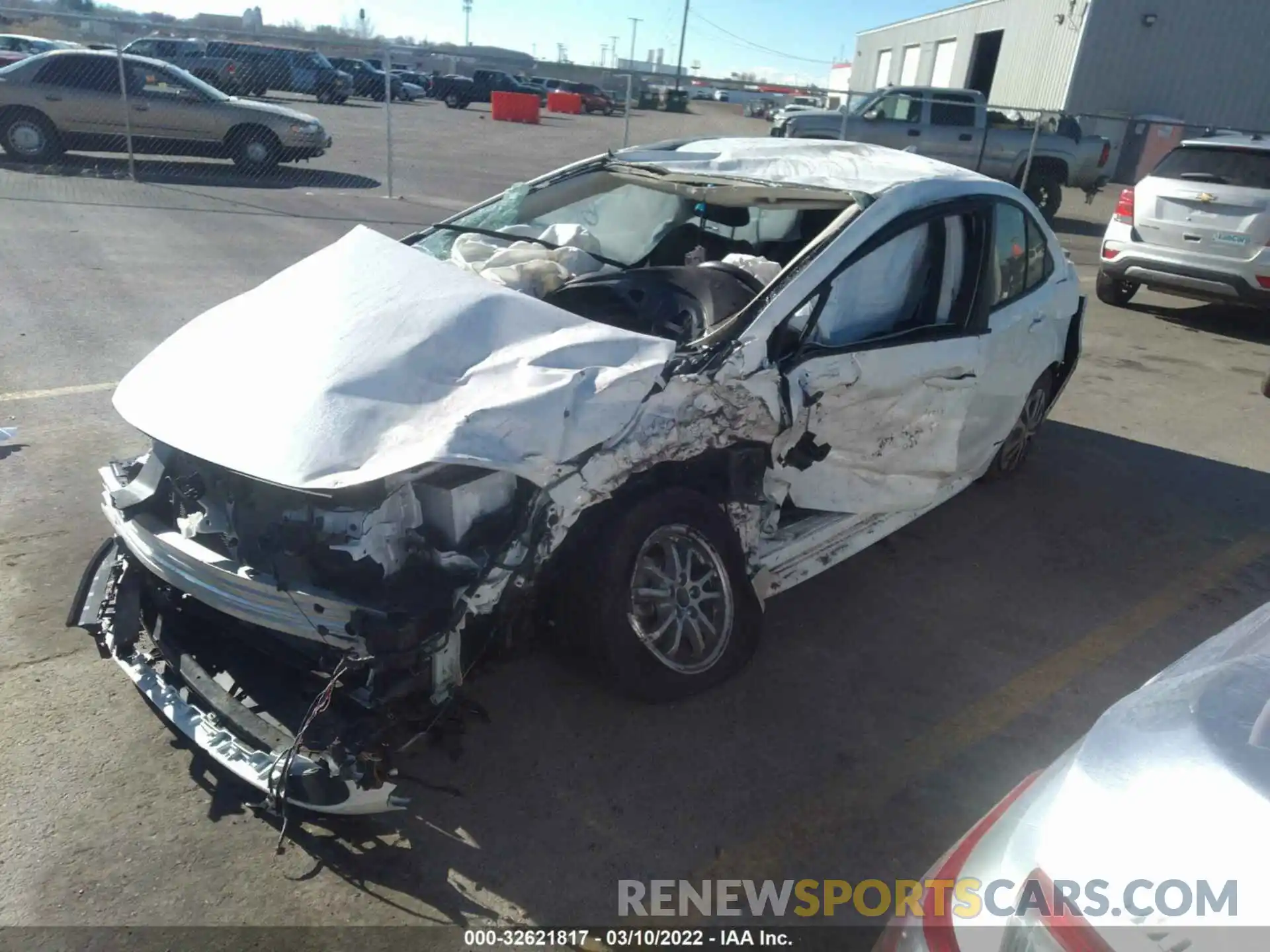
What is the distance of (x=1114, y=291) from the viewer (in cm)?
1093

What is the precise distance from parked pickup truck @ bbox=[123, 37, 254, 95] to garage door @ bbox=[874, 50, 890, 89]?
37365mm

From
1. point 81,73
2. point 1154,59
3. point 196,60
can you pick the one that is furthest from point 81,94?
point 1154,59

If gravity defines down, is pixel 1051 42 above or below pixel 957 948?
above

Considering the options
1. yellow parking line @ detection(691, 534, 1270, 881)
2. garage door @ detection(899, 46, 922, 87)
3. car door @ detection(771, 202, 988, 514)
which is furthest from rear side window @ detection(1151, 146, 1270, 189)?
garage door @ detection(899, 46, 922, 87)

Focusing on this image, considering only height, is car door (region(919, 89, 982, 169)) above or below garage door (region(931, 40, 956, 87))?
below

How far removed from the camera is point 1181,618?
421 cm

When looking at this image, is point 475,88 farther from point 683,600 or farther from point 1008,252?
point 683,600

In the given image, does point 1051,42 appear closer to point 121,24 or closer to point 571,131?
point 571,131

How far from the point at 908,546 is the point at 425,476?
9.44 ft

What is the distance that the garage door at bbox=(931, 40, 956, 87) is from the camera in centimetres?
4103

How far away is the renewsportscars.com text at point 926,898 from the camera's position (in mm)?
1241

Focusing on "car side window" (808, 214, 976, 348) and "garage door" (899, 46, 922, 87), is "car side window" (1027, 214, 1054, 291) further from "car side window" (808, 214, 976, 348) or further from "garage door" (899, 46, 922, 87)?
"garage door" (899, 46, 922, 87)

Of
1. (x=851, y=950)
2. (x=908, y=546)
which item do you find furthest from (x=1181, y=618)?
(x=851, y=950)

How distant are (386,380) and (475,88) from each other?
39772 millimetres
